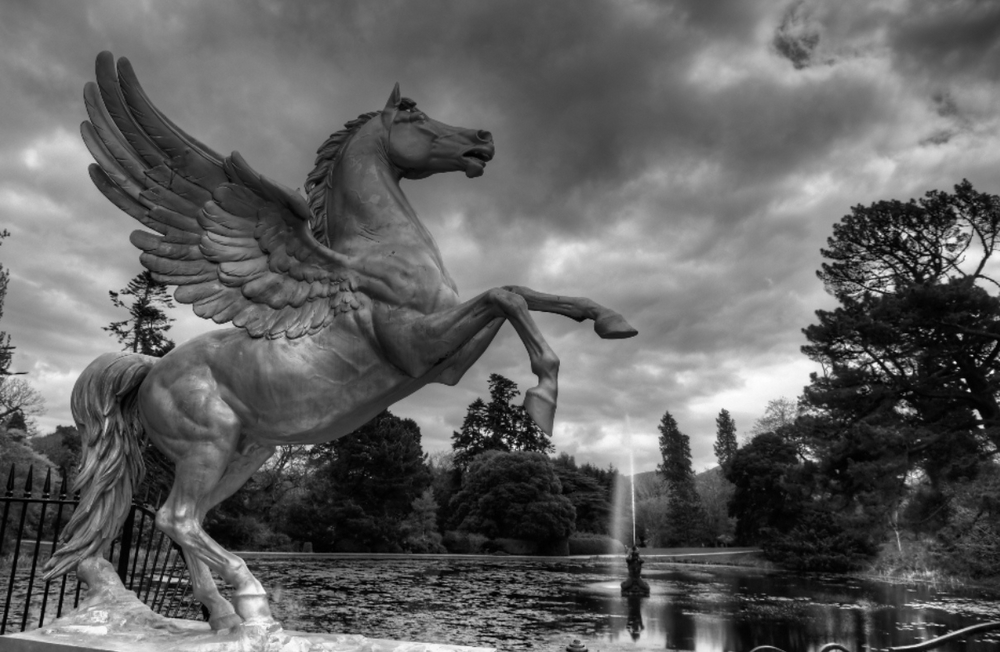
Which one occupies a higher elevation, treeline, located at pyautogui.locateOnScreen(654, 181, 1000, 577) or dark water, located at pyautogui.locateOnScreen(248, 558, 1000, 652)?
treeline, located at pyautogui.locateOnScreen(654, 181, 1000, 577)

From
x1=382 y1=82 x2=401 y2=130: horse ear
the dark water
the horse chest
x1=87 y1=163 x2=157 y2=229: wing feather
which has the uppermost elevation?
x1=382 y1=82 x2=401 y2=130: horse ear

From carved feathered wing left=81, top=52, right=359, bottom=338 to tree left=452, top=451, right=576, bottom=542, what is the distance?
25.2m

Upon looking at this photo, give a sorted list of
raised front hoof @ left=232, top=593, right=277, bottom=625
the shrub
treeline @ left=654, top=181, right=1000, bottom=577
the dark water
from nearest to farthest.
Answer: raised front hoof @ left=232, top=593, right=277, bottom=625 → the dark water → treeline @ left=654, top=181, right=1000, bottom=577 → the shrub

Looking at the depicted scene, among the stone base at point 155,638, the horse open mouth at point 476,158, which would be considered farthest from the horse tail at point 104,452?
the horse open mouth at point 476,158

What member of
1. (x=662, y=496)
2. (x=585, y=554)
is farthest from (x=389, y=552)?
(x=662, y=496)

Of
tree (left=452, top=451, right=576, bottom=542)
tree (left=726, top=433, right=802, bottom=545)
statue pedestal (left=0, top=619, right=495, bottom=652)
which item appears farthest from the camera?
tree (left=452, top=451, right=576, bottom=542)

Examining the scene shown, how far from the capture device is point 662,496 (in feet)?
153

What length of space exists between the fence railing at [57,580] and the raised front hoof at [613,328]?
7.47ft

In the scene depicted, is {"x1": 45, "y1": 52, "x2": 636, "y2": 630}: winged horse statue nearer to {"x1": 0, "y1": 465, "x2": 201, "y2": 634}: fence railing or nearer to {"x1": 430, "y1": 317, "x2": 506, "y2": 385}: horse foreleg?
{"x1": 430, "y1": 317, "x2": 506, "y2": 385}: horse foreleg

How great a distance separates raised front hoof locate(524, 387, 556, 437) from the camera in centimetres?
231

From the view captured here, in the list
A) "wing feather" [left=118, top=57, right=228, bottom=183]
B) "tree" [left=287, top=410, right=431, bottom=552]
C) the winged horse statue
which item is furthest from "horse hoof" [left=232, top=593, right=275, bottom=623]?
"tree" [left=287, top=410, right=431, bottom=552]

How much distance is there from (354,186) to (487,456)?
2772cm

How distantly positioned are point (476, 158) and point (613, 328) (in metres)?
1.21

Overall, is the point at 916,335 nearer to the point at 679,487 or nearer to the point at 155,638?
the point at 155,638
